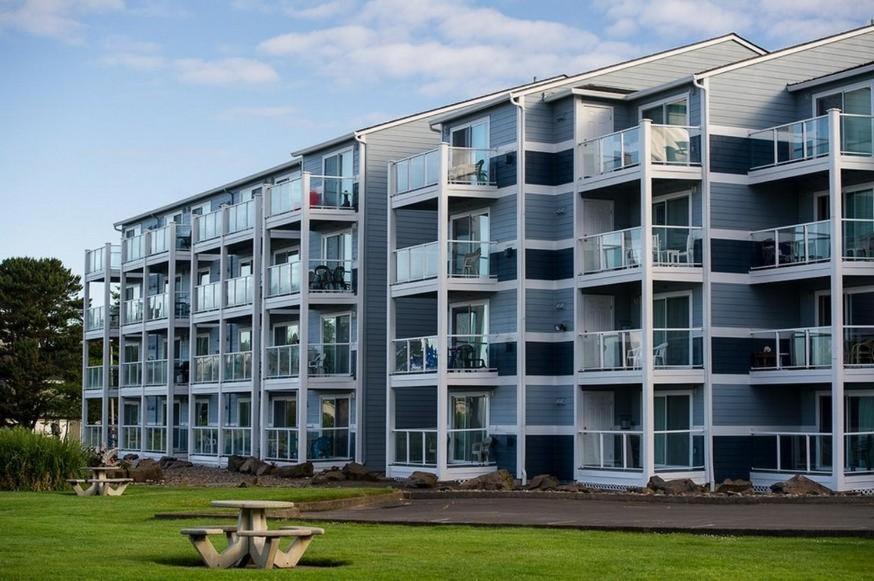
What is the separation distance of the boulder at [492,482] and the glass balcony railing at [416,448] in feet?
10.5

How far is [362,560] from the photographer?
18.2 meters

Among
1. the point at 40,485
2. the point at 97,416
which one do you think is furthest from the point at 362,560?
the point at 97,416

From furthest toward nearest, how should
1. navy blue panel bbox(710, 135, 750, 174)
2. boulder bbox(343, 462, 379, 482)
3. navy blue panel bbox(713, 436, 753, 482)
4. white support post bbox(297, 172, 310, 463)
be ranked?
white support post bbox(297, 172, 310, 463) < boulder bbox(343, 462, 379, 482) < navy blue panel bbox(710, 135, 750, 174) < navy blue panel bbox(713, 436, 753, 482)

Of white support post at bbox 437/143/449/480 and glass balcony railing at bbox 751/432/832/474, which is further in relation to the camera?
white support post at bbox 437/143/449/480

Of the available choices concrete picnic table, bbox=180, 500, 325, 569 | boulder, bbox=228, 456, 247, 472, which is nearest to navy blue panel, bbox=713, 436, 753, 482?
boulder, bbox=228, 456, 247, 472

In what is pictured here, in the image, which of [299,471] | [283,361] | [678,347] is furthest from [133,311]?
[678,347]

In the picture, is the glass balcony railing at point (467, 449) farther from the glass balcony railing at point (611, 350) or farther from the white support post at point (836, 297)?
the white support post at point (836, 297)

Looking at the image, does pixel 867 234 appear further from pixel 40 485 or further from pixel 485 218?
pixel 40 485

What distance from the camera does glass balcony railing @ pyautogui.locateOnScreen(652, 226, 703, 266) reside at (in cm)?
3647

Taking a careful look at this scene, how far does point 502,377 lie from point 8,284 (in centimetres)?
4668

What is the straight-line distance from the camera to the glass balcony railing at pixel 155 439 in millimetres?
57688

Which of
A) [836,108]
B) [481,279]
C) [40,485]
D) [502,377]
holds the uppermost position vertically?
[836,108]

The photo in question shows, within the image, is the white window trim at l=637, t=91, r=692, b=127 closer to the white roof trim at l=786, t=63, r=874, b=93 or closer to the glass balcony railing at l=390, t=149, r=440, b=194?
the white roof trim at l=786, t=63, r=874, b=93

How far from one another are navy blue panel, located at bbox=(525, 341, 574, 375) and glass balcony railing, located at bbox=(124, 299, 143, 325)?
26.0 metres
